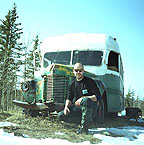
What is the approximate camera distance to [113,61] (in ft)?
27.1

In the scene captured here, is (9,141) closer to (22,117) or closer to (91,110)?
(91,110)

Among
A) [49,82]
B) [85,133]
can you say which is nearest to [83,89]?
[85,133]

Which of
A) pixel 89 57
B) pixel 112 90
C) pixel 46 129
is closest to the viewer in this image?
pixel 46 129

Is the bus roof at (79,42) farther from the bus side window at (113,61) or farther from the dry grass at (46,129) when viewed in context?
the dry grass at (46,129)

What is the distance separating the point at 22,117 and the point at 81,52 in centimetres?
288

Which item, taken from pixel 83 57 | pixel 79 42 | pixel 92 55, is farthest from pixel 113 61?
pixel 79 42

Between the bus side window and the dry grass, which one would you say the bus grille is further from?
the bus side window

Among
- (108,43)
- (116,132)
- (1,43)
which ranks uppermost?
(1,43)

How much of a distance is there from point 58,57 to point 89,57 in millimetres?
1098

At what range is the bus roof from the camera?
7797 millimetres

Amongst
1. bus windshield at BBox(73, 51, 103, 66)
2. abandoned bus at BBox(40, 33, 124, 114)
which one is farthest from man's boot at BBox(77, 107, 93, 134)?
bus windshield at BBox(73, 51, 103, 66)

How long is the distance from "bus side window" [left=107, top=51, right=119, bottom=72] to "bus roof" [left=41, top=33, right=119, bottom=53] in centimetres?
21

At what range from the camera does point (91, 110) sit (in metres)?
4.95

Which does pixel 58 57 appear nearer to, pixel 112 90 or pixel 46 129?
pixel 112 90
